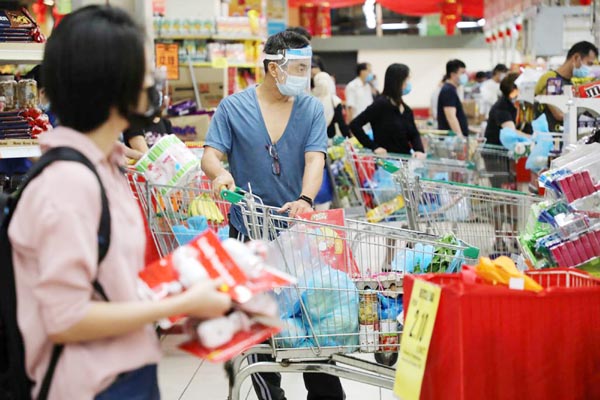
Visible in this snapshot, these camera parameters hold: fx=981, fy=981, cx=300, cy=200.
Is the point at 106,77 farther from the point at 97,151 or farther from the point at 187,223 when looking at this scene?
the point at 187,223

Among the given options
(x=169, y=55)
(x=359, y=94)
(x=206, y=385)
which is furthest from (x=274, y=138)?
(x=359, y=94)

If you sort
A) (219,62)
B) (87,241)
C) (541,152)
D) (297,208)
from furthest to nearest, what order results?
(219,62), (541,152), (297,208), (87,241)

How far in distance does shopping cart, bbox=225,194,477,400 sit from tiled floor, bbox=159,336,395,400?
1.24 meters

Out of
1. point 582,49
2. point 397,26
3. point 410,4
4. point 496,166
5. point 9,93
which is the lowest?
point 496,166

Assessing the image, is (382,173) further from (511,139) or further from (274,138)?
(274,138)

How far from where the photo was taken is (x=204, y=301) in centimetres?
195

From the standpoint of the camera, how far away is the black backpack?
192cm

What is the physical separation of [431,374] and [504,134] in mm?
6033

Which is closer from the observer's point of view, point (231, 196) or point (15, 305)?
point (15, 305)

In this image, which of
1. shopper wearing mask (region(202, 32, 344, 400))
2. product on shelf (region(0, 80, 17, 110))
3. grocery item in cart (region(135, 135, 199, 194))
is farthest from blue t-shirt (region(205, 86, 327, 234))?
product on shelf (region(0, 80, 17, 110))

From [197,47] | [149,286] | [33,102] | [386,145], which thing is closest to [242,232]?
[33,102]

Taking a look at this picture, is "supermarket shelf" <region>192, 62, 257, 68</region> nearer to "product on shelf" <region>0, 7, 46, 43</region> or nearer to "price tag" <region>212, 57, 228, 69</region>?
"price tag" <region>212, 57, 228, 69</region>

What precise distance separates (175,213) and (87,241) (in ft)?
9.60

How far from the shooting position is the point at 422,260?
3.73 metres
